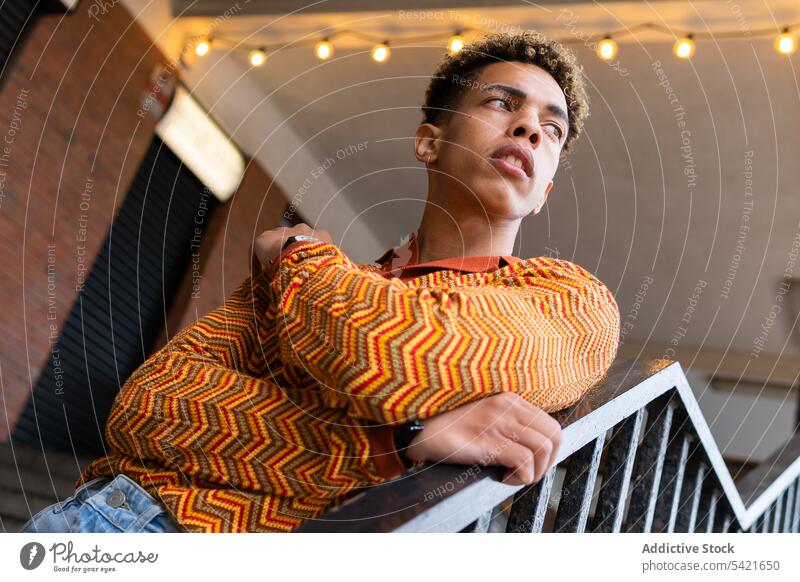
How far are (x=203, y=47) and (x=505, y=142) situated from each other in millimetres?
1686

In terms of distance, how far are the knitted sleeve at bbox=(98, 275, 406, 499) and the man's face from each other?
25cm

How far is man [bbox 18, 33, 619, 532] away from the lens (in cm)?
51

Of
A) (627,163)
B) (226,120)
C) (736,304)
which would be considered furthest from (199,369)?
(736,304)

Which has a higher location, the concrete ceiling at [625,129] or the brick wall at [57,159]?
the concrete ceiling at [625,129]

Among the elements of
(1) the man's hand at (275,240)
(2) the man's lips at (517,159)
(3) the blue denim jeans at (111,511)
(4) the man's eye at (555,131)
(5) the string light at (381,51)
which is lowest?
(3) the blue denim jeans at (111,511)

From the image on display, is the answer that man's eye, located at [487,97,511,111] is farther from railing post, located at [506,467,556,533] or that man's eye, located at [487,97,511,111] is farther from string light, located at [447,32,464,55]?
string light, located at [447,32,464,55]

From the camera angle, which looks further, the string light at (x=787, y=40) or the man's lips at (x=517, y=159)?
the string light at (x=787, y=40)

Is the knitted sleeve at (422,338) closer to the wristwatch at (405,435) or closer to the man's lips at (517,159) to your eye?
the wristwatch at (405,435)

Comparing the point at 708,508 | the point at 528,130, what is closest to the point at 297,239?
the point at 528,130

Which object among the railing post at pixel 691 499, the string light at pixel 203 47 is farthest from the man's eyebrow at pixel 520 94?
the string light at pixel 203 47

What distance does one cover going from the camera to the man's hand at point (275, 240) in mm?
667

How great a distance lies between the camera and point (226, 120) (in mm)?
2518

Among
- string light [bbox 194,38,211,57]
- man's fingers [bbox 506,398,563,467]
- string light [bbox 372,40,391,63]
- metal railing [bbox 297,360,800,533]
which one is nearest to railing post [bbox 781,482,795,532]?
metal railing [bbox 297,360,800,533]
